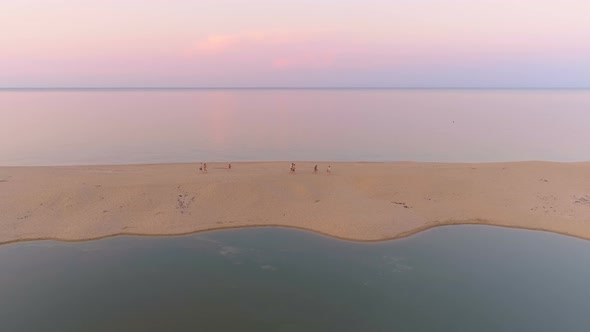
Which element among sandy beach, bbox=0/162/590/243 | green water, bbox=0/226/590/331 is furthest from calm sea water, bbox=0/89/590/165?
green water, bbox=0/226/590/331

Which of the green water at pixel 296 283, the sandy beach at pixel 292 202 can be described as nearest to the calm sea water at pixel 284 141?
the sandy beach at pixel 292 202

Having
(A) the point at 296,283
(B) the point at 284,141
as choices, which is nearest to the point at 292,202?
(A) the point at 296,283

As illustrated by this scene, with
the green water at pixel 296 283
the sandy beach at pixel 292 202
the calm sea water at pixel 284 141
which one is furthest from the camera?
the calm sea water at pixel 284 141

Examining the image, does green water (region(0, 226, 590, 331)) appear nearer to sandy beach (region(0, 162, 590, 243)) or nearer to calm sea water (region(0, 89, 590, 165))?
sandy beach (region(0, 162, 590, 243))

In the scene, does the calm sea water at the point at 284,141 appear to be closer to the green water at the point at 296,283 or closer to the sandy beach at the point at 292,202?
the sandy beach at the point at 292,202

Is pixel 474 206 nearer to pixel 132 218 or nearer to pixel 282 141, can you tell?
pixel 132 218

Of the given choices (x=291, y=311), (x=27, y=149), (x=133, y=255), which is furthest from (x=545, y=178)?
(x=27, y=149)
